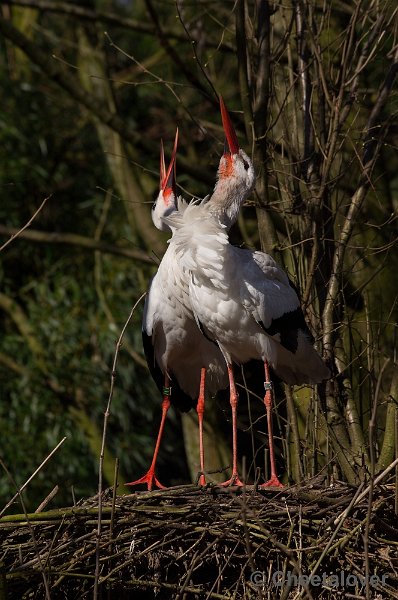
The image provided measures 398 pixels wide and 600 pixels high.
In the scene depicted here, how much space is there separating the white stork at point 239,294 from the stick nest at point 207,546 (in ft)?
1.93

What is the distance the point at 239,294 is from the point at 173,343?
86 cm

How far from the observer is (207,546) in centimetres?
478

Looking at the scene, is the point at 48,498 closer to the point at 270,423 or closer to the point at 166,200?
the point at 270,423

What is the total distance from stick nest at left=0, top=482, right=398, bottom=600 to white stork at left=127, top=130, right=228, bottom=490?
123 centimetres

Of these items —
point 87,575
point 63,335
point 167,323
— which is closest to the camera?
point 87,575

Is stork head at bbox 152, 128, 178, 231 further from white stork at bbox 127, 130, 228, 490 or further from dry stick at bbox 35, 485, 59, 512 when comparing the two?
dry stick at bbox 35, 485, 59, 512

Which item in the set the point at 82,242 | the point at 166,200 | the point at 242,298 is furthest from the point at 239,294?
the point at 82,242

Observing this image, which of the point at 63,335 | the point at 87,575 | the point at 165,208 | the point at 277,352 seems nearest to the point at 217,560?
the point at 87,575

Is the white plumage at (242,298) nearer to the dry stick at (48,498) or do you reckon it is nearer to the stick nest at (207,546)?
the stick nest at (207,546)

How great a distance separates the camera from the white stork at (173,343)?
621 centimetres

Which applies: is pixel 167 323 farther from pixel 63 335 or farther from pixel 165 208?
pixel 63 335

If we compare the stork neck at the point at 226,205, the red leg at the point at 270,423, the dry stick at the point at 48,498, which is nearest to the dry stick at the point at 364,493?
the red leg at the point at 270,423

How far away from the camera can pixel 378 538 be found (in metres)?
4.91

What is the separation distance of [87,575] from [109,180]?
6.78m
